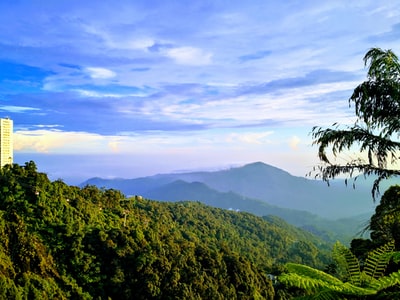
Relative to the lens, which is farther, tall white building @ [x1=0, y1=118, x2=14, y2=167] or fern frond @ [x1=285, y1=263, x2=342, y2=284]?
tall white building @ [x1=0, y1=118, x2=14, y2=167]

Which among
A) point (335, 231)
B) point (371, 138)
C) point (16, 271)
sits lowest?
point (335, 231)

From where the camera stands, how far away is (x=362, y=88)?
560 centimetres

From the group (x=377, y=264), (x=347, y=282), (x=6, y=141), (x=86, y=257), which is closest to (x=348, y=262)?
(x=377, y=264)

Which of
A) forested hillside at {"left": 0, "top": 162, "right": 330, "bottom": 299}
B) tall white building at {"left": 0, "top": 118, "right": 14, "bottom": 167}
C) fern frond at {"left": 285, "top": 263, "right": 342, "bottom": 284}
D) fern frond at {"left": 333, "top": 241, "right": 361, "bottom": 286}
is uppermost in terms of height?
tall white building at {"left": 0, "top": 118, "right": 14, "bottom": 167}

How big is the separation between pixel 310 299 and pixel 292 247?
7399cm

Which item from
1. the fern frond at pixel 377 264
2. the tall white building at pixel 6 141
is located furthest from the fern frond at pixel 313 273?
the tall white building at pixel 6 141

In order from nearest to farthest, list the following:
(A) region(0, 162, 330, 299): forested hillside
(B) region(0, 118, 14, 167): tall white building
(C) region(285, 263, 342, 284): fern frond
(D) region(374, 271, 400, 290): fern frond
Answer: (D) region(374, 271, 400, 290): fern frond, (C) region(285, 263, 342, 284): fern frond, (A) region(0, 162, 330, 299): forested hillside, (B) region(0, 118, 14, 167): tall white building

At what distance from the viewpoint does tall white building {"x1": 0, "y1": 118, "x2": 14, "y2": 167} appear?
35.7 metres

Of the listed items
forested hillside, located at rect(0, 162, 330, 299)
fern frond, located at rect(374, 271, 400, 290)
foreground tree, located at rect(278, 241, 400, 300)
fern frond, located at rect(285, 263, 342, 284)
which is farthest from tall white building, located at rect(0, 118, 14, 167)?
fern frond, located at rect(374, 271, 400, 290)

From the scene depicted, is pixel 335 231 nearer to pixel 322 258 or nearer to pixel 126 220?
pixel 322 258

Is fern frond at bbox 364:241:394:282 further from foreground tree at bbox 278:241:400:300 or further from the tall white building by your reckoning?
the tall white building

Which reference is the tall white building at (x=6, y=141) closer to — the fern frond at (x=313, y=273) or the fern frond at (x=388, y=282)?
the fern frond at (x=313, y=273)

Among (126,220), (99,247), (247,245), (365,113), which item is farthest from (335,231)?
(365,113)

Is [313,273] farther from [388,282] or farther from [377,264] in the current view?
[388,282]
